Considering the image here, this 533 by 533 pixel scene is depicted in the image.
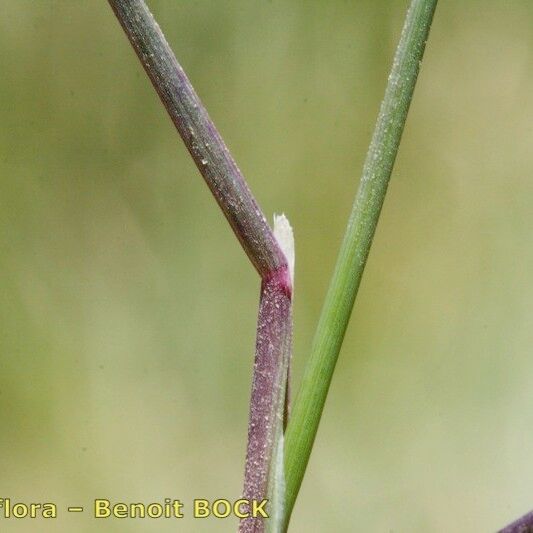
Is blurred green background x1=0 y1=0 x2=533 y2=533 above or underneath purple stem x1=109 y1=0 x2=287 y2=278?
underneath

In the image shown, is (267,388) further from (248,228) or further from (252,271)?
(252,271)

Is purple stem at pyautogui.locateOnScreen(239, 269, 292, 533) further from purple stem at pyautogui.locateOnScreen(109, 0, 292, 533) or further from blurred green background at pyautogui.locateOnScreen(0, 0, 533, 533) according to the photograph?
blurred green background at pyautogui.locateOnScreen(0, 0, 533, 533)

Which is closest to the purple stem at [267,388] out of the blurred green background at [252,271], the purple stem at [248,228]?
the purple stem at [248,228]

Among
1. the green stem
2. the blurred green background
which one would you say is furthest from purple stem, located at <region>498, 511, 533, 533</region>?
the blurred green background

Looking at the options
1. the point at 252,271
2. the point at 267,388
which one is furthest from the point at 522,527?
the point at 252,271

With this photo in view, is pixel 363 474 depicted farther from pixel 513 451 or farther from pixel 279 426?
pixel 279 426

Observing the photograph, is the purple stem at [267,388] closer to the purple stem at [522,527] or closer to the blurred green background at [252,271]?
the purple stem at [522,527]

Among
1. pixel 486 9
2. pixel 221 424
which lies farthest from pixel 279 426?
pixel 486 9
